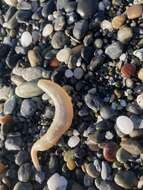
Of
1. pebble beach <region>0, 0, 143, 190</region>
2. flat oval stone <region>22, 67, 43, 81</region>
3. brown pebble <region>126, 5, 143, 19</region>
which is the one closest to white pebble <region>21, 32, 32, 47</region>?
pebble beach <region>0, 0, 143, 190</region>

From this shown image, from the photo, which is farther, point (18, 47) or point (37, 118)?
point (18, 47)

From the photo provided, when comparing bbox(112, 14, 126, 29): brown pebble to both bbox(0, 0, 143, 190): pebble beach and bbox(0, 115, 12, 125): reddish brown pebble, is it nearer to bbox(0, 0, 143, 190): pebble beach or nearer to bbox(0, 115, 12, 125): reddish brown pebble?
bbox(0, 0, 143, 190): pebble beach

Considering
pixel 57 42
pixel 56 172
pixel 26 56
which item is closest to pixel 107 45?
pixel 57 42

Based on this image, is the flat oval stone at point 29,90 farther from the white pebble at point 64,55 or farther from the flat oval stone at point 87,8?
the flat oval stone at point 87,8

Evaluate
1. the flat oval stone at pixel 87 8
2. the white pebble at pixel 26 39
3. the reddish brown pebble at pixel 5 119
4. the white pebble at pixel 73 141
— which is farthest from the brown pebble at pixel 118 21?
the reddish brown pebble at pixel 5 119

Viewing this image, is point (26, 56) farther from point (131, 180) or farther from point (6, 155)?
point (131, 180)

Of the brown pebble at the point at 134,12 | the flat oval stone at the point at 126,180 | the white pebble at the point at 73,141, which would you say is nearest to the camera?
the flat oval stone at the point at 126,180

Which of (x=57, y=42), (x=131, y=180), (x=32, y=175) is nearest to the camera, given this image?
(x=131, y=180)

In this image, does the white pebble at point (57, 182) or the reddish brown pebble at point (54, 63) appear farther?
the reddish brown pebble at point (54, 63)
